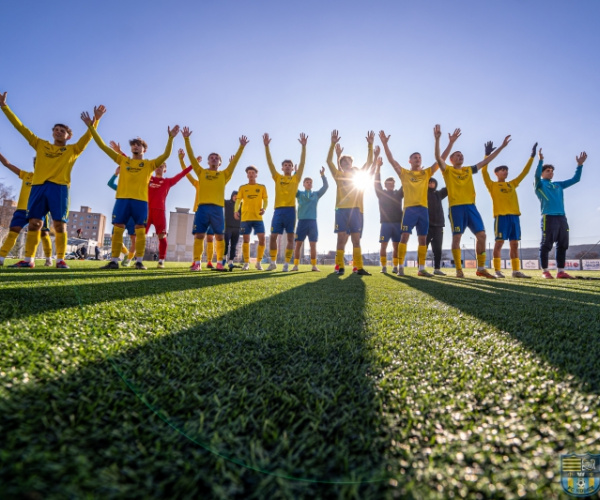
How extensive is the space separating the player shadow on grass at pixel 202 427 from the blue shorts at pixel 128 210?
4.95m

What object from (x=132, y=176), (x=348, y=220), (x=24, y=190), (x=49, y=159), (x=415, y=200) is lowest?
(x=348, y=220)

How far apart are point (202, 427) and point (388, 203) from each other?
813 centimetres

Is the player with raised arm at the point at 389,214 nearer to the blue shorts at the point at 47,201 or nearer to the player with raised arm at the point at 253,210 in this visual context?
the player with raised arm at the point at 253,210

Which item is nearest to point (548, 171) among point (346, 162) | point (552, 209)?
point (552, 209)

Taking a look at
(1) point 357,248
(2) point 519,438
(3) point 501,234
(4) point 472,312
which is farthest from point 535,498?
(3) point 501,234

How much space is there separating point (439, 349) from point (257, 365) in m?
0.70

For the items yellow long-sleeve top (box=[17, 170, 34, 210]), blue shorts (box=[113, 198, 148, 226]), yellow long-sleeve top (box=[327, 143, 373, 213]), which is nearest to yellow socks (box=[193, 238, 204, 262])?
blue shorts (box=[113, 198, 148, 226])

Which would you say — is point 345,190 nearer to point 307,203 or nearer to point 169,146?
point 307,203

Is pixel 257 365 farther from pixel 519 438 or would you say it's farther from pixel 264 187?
pixel 264 187

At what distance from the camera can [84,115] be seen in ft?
15.6

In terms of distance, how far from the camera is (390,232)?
8109 millimetres

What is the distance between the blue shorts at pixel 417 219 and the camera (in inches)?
238

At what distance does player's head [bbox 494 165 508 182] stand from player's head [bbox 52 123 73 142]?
8.53 meters

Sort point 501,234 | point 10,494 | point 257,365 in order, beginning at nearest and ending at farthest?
point 10,494 < point 257,365 < point 501,234
